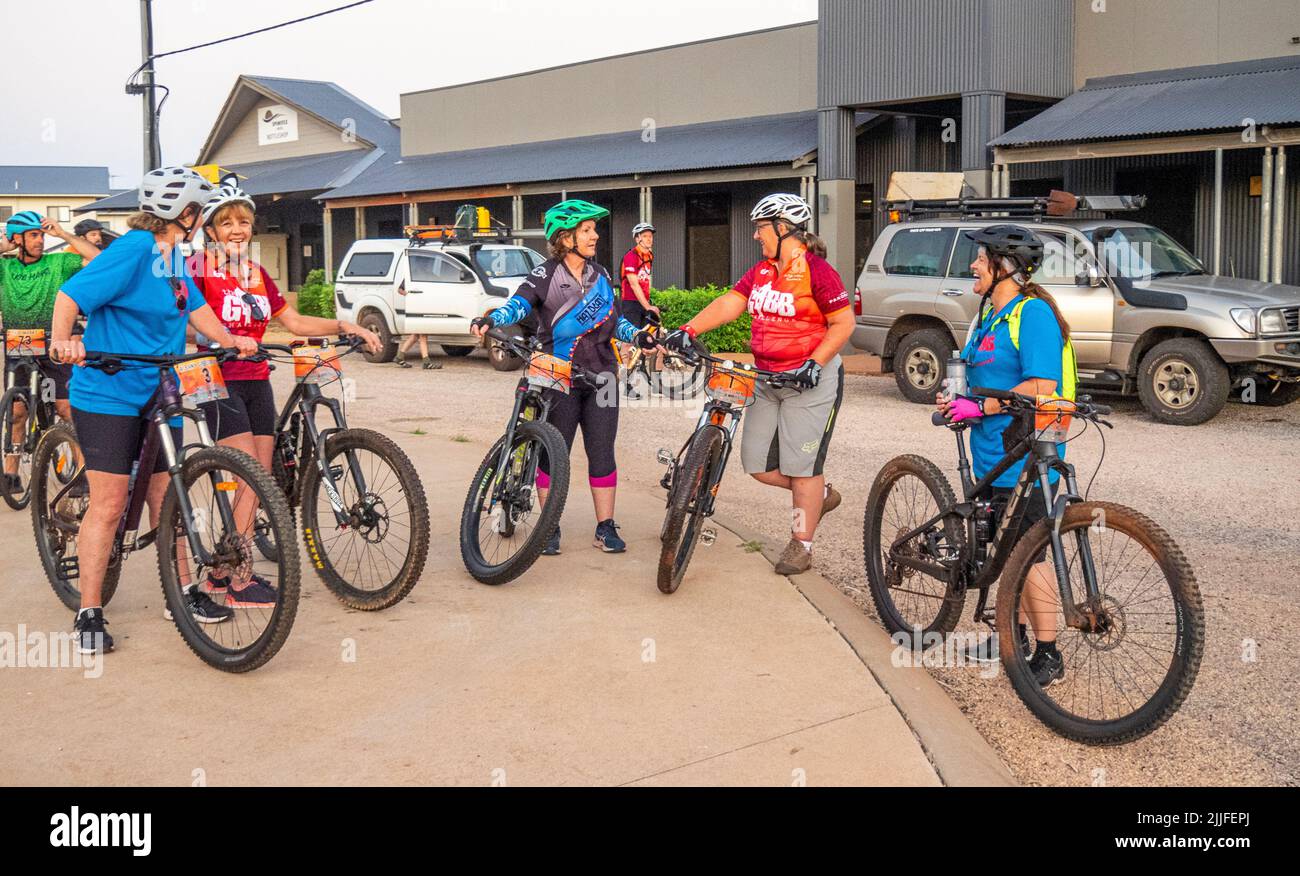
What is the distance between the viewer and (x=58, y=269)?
28.9 feet

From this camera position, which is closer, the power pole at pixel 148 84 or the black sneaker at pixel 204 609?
the black sneaker at pixel 204 609

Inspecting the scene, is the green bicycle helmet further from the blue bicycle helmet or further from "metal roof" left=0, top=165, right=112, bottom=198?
"metal roof" left=0, top=165, right=112, bottom=198

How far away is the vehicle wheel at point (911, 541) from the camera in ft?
18.4

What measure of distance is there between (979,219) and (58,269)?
9.62 metres

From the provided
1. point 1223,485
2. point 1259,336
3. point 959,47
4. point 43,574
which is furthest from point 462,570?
point 959,47

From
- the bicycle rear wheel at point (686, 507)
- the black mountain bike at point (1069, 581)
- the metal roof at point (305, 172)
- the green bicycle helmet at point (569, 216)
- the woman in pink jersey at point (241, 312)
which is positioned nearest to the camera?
the black mountain bike at point (1069, 581)

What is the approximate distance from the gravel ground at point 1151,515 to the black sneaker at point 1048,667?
0.53ft

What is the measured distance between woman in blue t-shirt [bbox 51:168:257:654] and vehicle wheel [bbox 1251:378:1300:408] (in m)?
11.3

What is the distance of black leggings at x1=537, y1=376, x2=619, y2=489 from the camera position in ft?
24.1

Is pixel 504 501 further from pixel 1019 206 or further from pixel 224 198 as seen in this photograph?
pixel 1019 206

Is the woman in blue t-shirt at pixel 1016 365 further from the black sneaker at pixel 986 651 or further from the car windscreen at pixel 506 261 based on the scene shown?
the car windscreen at pixel 506 261

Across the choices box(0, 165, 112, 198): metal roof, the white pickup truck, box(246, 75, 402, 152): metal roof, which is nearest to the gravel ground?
the white pickup truck

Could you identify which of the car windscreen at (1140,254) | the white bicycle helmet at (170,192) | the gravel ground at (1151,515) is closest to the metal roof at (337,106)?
the gravel ground at (1151,515)

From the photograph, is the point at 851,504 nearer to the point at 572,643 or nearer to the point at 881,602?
the point at 881,602
